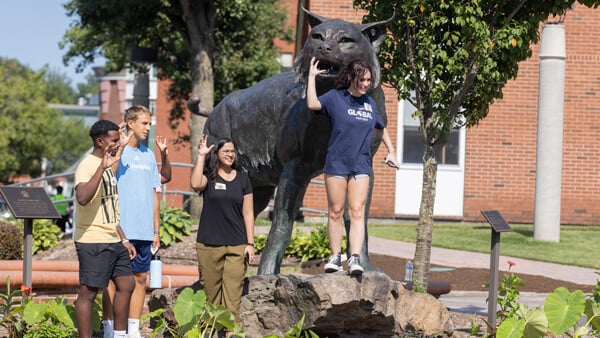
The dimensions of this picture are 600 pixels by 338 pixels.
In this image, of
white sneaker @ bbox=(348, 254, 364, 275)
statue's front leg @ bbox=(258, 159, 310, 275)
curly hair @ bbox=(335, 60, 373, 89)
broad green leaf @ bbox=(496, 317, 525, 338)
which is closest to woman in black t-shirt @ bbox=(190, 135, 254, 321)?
statue's front leg @ bbox=(258, 159, 310, 275)

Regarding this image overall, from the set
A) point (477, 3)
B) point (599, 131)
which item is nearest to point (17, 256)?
point (477, 3)

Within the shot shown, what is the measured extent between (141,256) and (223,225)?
34.5 inches

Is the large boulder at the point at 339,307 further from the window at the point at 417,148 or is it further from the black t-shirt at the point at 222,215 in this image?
the window at the point at 417,148

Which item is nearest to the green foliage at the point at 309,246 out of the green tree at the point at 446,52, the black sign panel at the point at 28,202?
the green tree at the point at 446,52

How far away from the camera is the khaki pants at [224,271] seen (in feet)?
24.8

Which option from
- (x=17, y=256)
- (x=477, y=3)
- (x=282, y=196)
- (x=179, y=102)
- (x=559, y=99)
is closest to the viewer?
(x=282, y=196)

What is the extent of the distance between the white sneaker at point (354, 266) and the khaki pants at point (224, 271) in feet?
2.83

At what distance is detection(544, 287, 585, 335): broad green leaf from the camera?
7.47 m

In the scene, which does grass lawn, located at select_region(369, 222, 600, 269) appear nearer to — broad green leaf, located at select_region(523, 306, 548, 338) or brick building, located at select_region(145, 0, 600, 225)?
brick building, located at select_region(145, 0, 600, 225)

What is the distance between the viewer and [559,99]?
1853cm

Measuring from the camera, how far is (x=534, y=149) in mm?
22906

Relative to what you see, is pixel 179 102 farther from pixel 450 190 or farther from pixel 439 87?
pixel 439 87

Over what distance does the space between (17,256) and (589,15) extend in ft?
Result: 46.9

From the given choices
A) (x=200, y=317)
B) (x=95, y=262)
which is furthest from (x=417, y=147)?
(x=95, y=262)
